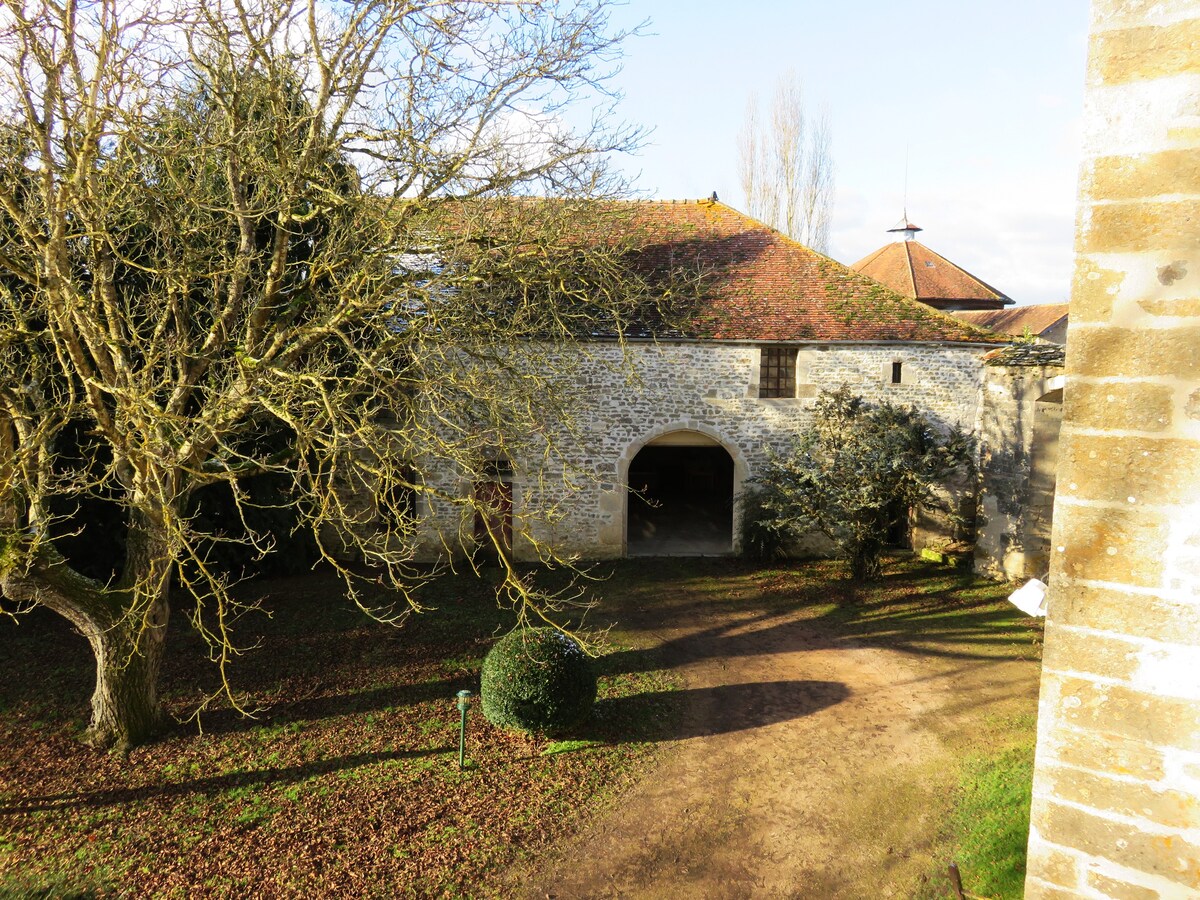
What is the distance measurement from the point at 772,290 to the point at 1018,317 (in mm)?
16975

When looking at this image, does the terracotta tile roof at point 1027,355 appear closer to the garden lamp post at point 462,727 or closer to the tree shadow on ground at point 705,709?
the tree shadow on ground at point 705,709

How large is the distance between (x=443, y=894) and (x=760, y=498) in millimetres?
9878

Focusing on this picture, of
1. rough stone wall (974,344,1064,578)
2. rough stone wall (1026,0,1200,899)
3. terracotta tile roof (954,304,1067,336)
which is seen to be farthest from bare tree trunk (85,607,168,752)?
terracotta tile roof (954,304,1067,336)

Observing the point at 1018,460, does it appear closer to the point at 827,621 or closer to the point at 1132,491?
the point at 827,621

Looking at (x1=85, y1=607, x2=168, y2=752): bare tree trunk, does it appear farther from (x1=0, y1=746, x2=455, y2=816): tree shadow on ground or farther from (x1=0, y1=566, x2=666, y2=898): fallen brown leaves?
(x1=0, y1=746, x2=455, y2=816): tree shadow on ground

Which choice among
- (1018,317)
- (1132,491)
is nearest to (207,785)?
(1132,491)

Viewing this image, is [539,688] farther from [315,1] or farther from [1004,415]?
[1004,415]

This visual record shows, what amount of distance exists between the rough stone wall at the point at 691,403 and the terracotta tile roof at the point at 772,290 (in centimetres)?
31

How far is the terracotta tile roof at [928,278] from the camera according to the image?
2486 centimetres

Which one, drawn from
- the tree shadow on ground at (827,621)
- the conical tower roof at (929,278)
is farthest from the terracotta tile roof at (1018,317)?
the tree shadow on ground at (827,621)

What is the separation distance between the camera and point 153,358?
21.2ft

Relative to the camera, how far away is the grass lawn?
20.0 ft

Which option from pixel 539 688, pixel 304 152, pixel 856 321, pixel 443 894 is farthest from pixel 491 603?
pixel 856 321

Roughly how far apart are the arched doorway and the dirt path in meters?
4.65
